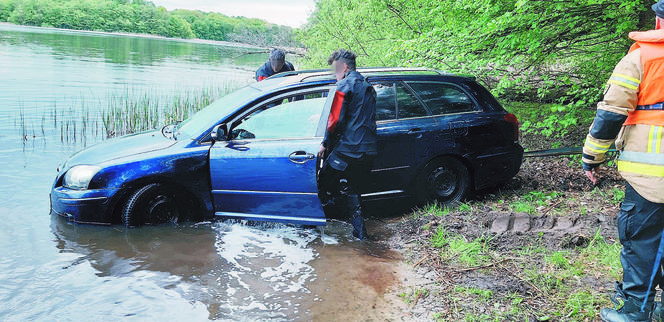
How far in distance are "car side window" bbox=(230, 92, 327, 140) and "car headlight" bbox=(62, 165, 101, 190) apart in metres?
1.47

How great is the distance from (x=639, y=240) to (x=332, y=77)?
361 centimetres

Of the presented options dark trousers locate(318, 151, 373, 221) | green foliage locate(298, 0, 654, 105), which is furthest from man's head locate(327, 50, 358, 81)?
green foliage locate(298, 0, 654, 105)

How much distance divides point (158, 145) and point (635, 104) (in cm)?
449

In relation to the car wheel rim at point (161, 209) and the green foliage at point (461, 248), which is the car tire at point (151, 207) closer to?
the car wheel rim at point (161, 209)

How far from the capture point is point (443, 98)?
6.26m

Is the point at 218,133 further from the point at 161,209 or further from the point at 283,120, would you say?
the point at 161,209

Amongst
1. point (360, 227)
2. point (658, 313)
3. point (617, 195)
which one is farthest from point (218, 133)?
point (617, 195)

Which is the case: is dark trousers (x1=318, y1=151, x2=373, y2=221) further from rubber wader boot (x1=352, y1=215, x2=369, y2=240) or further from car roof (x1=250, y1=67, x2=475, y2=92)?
car roof (x1=250, y1=67, x2=475, y2=92)

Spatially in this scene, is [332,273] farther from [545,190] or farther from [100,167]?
[545,190]

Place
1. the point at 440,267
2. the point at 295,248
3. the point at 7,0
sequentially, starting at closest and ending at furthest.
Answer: the point at 440,267, the point at 295,248, the point at 7,0

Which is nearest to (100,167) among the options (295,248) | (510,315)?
(295,248)

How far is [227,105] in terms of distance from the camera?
19.2 ft

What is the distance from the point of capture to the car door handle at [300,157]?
5297 mm

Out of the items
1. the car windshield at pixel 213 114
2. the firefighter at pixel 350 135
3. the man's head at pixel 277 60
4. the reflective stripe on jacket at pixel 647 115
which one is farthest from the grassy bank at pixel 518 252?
the man's head at pixel 277 60
